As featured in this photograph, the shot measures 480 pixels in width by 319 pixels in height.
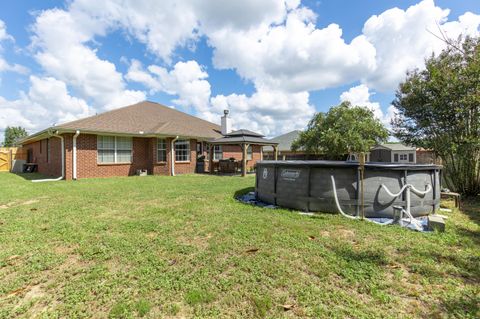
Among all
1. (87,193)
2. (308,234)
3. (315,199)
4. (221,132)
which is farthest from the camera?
(221,132)

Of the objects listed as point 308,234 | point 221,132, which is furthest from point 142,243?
point 221,132

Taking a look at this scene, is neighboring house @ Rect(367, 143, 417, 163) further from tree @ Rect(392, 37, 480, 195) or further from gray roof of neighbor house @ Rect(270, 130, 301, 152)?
tree @ Rect(392, 37, 480, 195)

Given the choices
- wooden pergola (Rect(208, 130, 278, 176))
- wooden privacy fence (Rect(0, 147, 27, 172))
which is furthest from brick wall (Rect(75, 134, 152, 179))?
wooden privacy fence (Rect(0, 147, 27, 172))

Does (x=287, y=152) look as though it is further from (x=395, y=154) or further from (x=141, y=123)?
(x=141, y=123)

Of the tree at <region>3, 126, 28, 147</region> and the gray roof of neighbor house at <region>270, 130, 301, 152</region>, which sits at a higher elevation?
the tree at <region>3, 126, 28, 147</region>

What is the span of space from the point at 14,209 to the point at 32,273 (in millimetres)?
4203

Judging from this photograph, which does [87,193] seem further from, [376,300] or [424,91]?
[424,91]

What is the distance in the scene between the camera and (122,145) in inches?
538

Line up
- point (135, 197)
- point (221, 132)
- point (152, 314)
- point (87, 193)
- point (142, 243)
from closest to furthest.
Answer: point (152, 314) < point (142, 243) < point (135, 197) < point (87, 193) < point (221, 132)

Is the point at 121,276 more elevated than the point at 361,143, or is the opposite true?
the point at 361,143

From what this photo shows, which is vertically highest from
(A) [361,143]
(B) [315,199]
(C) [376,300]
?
(A) [361,143]

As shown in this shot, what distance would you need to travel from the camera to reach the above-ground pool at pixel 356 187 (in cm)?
Answer: 532

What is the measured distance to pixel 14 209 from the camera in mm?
5805

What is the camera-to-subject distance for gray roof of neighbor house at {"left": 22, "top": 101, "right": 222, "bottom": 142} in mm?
12406
